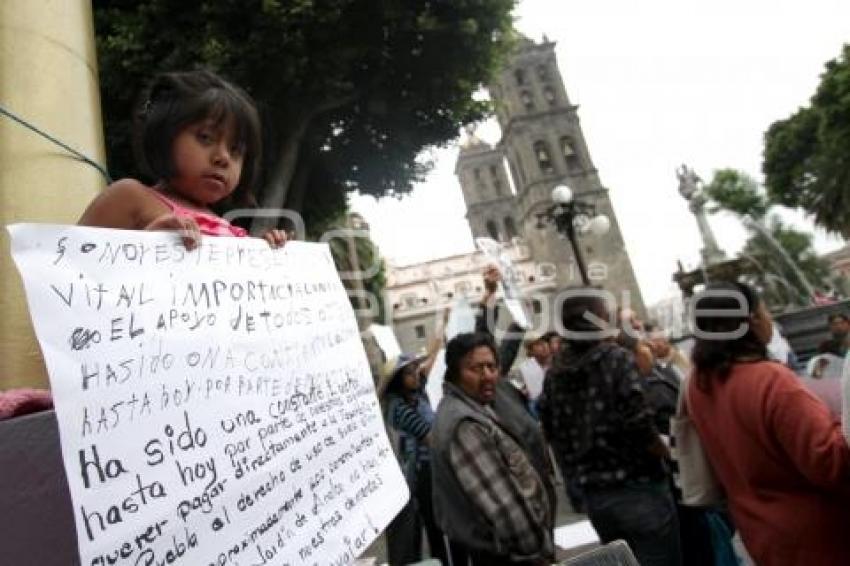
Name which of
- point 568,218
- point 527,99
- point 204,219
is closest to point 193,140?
point 204,219

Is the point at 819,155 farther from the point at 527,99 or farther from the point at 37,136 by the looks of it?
the point at 37,136

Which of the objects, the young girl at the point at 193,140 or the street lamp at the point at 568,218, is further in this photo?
the street lamp at the point at 568,218

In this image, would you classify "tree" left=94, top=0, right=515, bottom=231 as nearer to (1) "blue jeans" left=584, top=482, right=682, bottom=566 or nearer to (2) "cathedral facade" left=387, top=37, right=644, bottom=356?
(1) "blue jeans" left=584, top=482, right=682, bottom=566

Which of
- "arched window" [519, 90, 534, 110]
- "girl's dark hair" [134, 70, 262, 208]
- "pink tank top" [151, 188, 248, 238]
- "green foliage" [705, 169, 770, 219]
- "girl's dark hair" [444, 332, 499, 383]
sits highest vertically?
"arched window" [519, 90, 534, 110]

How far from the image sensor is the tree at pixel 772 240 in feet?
171

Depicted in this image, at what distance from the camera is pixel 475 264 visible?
5297cm

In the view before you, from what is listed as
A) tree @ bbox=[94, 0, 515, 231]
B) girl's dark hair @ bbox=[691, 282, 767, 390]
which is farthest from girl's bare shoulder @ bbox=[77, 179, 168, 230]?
tree @ bbox=[94, 0, 515, 231]

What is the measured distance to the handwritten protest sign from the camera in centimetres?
97

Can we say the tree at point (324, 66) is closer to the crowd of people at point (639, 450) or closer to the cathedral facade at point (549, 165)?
the crowd of people at point (639, 450)

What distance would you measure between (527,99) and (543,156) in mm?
4539

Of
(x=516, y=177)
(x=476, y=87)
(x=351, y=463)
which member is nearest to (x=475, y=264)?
(x=516, y=177)

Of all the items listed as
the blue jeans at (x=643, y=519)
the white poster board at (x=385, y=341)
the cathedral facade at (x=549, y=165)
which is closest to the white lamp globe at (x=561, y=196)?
the white poster board at (x=385, y=341)

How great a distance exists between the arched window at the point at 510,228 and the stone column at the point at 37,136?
203ft

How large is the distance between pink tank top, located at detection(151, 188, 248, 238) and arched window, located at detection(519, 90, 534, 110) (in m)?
47.7
